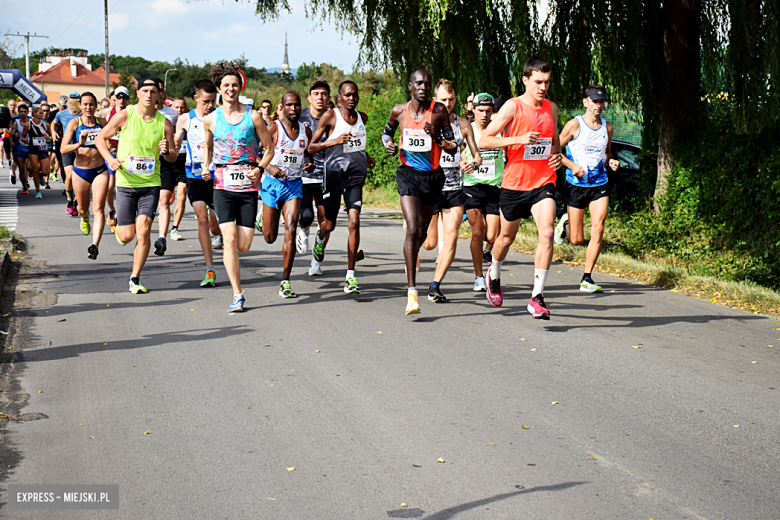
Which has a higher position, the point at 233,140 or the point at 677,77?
the point at 677,77

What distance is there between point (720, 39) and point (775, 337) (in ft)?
17.3

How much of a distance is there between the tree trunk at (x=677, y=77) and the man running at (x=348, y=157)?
5.01 meters

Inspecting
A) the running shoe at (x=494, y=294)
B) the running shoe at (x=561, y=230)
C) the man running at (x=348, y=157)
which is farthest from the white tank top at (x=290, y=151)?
the running shoe at (x=561, y=230)

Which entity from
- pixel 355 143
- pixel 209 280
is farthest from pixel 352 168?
pixel 209 280

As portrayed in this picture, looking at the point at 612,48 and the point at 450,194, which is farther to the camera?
the point at 612,48

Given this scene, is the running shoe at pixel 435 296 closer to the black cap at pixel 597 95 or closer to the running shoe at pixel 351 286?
the running shoe at pixel 351 286

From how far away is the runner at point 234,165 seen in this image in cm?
758

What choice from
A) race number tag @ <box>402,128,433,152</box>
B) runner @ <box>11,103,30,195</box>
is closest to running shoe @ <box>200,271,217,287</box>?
race number tag @ <box>402,128,433,152</box>

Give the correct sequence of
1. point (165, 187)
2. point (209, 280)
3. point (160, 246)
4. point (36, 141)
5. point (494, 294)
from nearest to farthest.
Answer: point (494, 294), point (209, 280), point (160, 246), point (165, 187), point (36, 141)

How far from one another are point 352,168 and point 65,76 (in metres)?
118

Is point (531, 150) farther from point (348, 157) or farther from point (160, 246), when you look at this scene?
point (160, 246)

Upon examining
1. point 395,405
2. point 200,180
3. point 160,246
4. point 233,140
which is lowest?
point 395,405

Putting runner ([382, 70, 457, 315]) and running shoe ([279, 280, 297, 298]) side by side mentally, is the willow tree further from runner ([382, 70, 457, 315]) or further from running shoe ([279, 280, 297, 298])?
running shoe ([279, 280, 297, 298])

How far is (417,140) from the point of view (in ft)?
24.5
